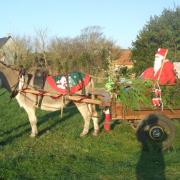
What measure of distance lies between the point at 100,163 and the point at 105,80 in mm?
2561

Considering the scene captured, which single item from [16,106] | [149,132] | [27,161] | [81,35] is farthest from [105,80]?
[81,35]

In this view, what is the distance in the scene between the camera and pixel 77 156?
8.55 meters

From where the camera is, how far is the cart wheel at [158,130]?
29.6 ft

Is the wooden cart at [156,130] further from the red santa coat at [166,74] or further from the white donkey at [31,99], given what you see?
the white donkey at [31,99]

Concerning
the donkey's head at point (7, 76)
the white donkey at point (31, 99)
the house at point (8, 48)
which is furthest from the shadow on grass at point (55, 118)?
the house at point (8, 48)

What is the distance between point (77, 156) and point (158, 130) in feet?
6.11

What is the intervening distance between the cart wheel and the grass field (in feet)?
0.72

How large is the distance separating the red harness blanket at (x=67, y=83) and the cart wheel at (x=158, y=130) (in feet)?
7.71

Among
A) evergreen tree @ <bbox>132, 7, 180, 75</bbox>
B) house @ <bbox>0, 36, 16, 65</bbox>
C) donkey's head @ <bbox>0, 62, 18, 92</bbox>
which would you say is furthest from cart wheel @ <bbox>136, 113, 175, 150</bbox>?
house @ <bbox>0, 36, 16, 65</bbox>

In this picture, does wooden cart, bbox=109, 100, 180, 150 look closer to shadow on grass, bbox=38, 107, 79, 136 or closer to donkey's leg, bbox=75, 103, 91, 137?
donkey's leg, bbox=75, 103, 91, 137

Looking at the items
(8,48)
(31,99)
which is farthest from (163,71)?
(8,48)

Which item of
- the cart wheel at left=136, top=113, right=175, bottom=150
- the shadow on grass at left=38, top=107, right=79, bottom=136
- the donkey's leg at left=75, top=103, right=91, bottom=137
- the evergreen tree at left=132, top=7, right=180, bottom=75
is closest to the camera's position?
the cart wheel at left=136, top=113, right=175, bottom=150

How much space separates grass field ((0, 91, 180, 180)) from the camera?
283 inches

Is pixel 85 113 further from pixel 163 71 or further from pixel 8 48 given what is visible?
pixel 8 48
